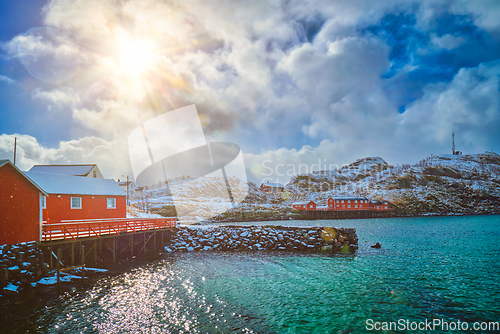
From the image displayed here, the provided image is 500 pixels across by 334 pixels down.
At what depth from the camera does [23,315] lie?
1541 centimetres

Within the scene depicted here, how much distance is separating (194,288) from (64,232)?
49.8ft

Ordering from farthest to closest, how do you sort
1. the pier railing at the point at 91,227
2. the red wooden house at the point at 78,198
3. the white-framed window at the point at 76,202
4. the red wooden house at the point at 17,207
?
the white-framed window at the point at 76,202 < the red wooden house at the point at 78,198 < the pier railing at the point at 91,227 < the red wooden house at the point at 17,207

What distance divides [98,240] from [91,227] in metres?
1.99

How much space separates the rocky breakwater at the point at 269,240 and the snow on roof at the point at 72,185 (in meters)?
12.2

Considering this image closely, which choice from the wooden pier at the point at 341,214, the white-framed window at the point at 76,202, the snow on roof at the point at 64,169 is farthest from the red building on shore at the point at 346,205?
the white-framed window at the point at 76,202

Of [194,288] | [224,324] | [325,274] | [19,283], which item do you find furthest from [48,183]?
[325,274]

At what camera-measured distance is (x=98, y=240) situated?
29938 millimetres

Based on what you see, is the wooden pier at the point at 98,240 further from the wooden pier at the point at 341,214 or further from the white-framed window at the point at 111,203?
the wooden pier at the point at 341,214

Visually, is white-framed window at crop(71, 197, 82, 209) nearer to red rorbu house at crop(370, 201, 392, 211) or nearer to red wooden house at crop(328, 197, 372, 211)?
red wooden house at crop(328, 197, 372, 211)

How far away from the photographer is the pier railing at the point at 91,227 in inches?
1017

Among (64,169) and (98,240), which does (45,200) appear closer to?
(98,240)

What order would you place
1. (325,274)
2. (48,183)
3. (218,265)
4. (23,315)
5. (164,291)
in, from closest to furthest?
(23,315) < (164,291) < (325,274) < (218,265) < (48,183)

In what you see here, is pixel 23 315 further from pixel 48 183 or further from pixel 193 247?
pixel 193 247

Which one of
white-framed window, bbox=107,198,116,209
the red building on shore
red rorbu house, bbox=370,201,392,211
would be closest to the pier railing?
white-framed window, bbox=107,198,116,209
